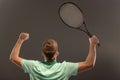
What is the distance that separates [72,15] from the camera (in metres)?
2.42

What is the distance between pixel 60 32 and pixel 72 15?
1172 millimetres

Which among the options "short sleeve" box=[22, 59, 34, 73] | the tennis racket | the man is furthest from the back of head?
the tennis racket

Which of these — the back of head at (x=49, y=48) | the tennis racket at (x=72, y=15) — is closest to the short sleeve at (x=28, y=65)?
the back of head at (x=49, y=48)

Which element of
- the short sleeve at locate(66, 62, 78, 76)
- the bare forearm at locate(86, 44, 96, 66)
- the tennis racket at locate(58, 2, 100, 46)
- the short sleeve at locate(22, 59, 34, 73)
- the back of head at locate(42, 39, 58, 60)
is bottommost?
the short sleeve at locate(66, 62, 78, 76)

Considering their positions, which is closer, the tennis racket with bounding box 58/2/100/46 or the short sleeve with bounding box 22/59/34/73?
the short sleeve with bounding box 22/59/34/73

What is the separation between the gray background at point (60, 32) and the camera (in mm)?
3547

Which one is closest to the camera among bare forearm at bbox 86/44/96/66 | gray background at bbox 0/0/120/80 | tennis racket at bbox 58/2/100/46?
bare forearm at bbox 86/44/96/66

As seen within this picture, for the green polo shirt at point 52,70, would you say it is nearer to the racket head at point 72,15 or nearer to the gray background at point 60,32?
the racket head at point 72,15

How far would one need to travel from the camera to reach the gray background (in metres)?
3.55

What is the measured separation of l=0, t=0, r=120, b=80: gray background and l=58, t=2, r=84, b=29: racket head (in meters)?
1.11

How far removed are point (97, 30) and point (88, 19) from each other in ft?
Answer: 0.48

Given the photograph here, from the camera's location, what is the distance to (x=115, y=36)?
357 cm

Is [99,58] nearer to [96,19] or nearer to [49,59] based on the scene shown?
[96,19]

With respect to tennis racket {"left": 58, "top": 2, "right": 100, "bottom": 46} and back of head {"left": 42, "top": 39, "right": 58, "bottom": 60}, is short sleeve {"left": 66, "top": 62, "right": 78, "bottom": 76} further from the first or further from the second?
tennis racket {"left": 58, "top": 2, "right": 100, "bottom": 46}
